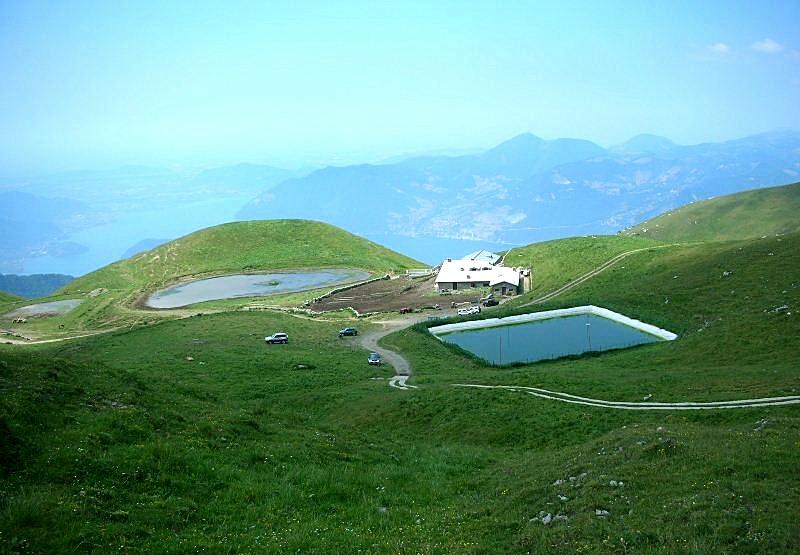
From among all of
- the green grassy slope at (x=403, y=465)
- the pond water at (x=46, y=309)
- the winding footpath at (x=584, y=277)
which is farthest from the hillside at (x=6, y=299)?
the green grassy slope at (x=403, y=465)

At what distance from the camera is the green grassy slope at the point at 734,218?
162500 millimetres

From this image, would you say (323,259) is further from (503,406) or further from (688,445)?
(688,445)

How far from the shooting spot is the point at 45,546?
12500 mm

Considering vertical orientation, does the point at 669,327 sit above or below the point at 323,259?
below

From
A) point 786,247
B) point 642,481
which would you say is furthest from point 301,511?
point 786,247

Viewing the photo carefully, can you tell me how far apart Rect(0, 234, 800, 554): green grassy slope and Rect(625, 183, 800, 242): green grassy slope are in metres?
138

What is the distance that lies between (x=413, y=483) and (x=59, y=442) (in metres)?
10.5

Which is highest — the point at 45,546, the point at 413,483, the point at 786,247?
the point at 786,247

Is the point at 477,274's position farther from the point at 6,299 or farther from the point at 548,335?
the point at 6,299

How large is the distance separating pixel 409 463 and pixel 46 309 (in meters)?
95.0

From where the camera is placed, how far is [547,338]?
5694 centimetres

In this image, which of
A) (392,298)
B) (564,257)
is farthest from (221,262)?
(564,257)

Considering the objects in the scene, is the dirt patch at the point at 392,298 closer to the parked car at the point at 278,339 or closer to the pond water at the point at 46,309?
the parked car at the point at 278,339

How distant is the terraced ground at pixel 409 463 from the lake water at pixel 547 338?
9.83 metres
